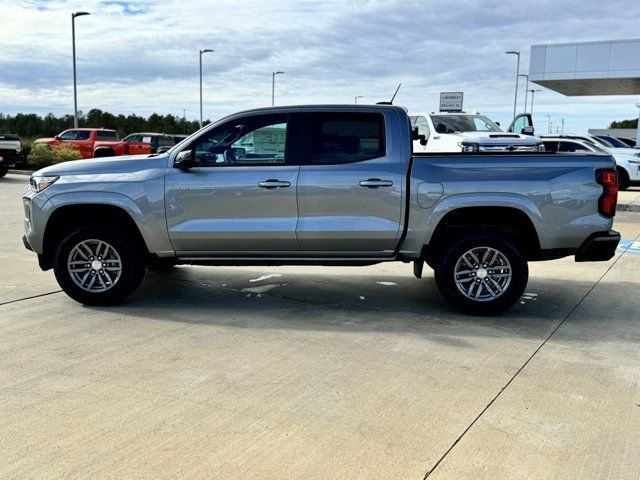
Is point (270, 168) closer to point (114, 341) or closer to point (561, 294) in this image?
point (114, 341)

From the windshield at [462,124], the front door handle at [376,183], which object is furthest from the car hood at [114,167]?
the windshield at [462,124]

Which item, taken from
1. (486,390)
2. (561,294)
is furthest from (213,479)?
(561,294)

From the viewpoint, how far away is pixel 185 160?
5773 mm

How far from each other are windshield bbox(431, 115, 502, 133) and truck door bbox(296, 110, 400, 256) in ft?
30.5

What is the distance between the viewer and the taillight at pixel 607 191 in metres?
5.59

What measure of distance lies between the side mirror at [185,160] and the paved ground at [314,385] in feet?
4.43

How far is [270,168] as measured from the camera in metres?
5.81

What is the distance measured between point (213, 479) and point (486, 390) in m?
1.93

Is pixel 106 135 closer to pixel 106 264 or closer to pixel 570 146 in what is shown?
pixel 570 146

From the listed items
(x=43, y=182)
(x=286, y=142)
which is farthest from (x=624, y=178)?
(x=43, y=182)

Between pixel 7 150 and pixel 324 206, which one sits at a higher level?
pixel 7 150

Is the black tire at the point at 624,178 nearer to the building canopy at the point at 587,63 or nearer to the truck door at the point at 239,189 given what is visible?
the building canopy at the point at 587,63

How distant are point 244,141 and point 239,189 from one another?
1.61ft

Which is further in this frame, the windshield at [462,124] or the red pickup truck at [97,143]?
the red pickup truck at [97,143]
